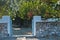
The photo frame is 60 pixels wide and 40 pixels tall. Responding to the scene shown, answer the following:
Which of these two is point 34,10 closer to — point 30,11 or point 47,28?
point 30,11

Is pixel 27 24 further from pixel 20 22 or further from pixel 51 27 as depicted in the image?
pixel 51 27

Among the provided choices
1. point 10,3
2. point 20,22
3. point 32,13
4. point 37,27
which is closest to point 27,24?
point 20,22

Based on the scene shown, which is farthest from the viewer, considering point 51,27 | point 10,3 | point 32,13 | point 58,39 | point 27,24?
point 10,3

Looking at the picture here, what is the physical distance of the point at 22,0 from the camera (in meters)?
19.3

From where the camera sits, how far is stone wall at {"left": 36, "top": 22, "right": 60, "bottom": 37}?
11.5 m

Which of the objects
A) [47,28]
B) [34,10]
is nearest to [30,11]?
[34,10]

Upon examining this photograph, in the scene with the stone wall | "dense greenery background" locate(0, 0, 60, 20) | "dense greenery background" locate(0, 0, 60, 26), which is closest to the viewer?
the stone wall

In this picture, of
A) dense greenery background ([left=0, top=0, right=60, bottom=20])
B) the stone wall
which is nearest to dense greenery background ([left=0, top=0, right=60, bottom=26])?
dense greenery background ([left=0, top=0, right=60, bottom=20])

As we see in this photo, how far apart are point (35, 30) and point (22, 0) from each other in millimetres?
8469

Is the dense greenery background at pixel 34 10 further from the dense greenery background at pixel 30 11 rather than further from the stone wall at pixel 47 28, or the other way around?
the stone wall at pixel 47 28

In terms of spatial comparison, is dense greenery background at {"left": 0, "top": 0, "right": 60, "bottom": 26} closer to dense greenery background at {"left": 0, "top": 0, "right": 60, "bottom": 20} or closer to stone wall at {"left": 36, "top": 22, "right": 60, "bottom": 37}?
dense greenery background at {"left": 0, "top": 0, "right": 60, "bottom": 20}

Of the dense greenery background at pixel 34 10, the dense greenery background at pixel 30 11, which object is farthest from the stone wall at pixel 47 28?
the dense greenery background at pixel 34 10

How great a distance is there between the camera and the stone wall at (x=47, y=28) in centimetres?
1150

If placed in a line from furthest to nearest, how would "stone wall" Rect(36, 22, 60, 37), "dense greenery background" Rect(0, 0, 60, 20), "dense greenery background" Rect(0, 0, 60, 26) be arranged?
"dense greenery background" Rect(0, 0, 60, 20) → "dense greenery background" Rect(0, 0, 60, 26) → "stone wall" Rect(36, 22, 60, 37)
